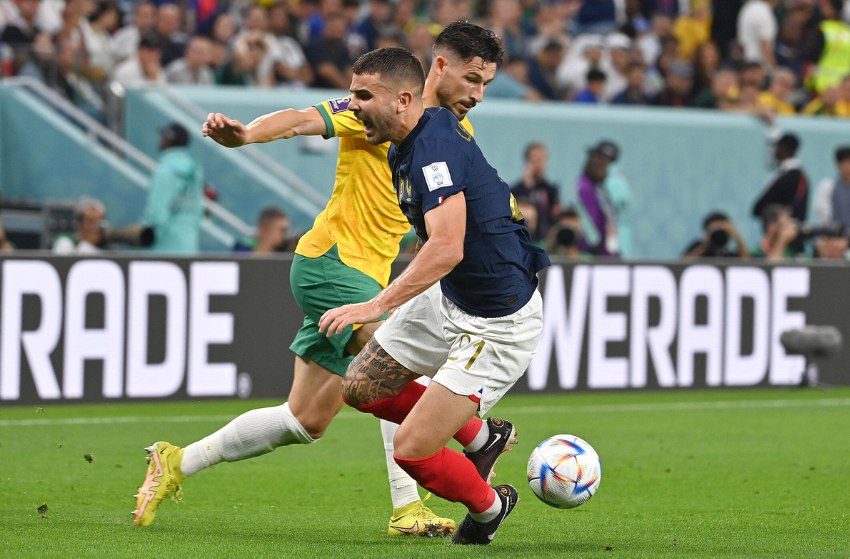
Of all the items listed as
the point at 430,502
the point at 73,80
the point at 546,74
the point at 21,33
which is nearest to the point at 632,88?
the point at 546,74

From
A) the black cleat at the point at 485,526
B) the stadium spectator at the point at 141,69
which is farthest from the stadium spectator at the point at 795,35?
the black cleat at the point at 485,526

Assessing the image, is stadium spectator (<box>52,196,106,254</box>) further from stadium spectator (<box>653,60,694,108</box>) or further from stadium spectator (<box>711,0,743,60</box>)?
stadium spectator (<box>711,0,743,60</box>)

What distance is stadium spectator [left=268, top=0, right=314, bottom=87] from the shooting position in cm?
1672

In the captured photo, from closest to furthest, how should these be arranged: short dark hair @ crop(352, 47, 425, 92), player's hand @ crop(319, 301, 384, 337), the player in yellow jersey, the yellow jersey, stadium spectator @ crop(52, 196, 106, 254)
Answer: player's hand @ crop(319, 301, 384, 337)
short dark hair @ crop(352, 47, 425, 92)
the player in yellow jersey
the yellow jersey
stadium spectator @ crop(52, 196, 106, 254)

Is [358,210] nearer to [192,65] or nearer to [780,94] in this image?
[192,65]

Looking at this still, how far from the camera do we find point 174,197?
14148 mm

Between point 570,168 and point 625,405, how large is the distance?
5.66 meters

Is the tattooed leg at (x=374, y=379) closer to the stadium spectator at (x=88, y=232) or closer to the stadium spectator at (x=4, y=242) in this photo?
the stadium spectator at (x=4, y=242)

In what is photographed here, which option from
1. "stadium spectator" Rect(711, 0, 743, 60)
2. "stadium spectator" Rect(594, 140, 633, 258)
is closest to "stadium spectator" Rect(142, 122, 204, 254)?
"stadium spectator" Rect(594, 140, 633, 258)

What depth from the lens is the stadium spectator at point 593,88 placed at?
18.5 metres

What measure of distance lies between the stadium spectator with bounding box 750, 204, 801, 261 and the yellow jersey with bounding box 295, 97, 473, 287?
10071 mm

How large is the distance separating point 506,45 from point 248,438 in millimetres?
12446

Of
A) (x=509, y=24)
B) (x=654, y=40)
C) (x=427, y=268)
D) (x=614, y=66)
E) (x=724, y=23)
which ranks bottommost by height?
(x=427, y=268)

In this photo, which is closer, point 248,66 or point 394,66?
point 394,66
